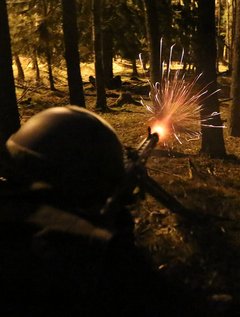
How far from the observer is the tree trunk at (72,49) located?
10477mm

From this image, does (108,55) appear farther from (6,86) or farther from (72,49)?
(6,86)

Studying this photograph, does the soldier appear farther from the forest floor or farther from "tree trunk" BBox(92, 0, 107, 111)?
"tree trunk" BBox(92, 0, 107, 111)

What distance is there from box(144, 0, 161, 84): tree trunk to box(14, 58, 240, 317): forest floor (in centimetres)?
242

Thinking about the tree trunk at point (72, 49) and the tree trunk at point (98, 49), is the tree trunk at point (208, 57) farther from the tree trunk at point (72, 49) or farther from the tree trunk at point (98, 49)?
the tree trunk at point (98, 49)

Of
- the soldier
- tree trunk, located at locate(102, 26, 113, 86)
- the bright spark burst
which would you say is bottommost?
tree trunk, located at locate(102, 26, 113, 86)

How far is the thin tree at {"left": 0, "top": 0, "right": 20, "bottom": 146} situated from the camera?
295 inches

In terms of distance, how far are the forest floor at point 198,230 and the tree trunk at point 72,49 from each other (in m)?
2.46

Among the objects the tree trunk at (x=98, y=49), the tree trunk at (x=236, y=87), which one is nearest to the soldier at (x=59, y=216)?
the tree trunk at (x=236, y=87)

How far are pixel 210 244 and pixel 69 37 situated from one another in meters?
6.45

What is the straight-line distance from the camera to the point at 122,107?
21766mm

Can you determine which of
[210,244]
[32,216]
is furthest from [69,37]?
[32,216]

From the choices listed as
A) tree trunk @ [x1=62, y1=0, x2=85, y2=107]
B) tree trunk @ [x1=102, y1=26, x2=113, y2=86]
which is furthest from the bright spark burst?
tree trunk @ [x1=102, y1=26, x2=113, y2=86]

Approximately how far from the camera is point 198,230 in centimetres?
682

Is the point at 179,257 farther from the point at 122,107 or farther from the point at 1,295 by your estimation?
the point at 122,107
